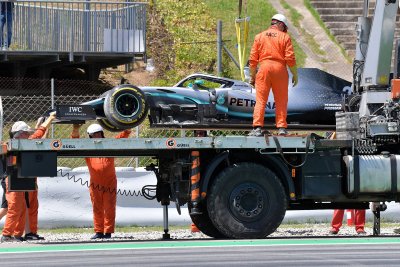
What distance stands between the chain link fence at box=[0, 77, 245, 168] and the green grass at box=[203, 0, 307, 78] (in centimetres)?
532

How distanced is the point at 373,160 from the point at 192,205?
2.51 m

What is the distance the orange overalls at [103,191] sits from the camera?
17.6 metres

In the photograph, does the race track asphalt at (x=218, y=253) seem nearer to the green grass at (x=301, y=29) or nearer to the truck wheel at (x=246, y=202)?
the truck wheel at (x=246, y=202)

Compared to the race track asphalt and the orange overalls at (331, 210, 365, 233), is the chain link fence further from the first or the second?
the race track asphalt

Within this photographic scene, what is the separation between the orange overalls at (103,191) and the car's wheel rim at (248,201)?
2.65 meters

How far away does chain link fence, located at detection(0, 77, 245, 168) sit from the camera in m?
21.8

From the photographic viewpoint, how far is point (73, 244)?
1562 centimetres

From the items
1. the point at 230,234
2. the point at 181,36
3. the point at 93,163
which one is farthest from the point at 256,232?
the point at 181,36

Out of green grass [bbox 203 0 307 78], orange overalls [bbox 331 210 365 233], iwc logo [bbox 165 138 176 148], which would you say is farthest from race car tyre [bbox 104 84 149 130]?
green grass [bbox 203 0 307 78]

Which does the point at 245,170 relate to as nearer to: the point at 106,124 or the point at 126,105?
the point at 126,105

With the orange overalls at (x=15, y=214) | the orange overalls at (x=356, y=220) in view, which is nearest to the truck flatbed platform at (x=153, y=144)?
the orange overalls at (x=15, y=214)

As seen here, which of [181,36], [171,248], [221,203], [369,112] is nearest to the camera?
[171,248]

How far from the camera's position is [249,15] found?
109ft

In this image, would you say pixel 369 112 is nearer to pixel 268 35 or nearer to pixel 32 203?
pixel 268 35
